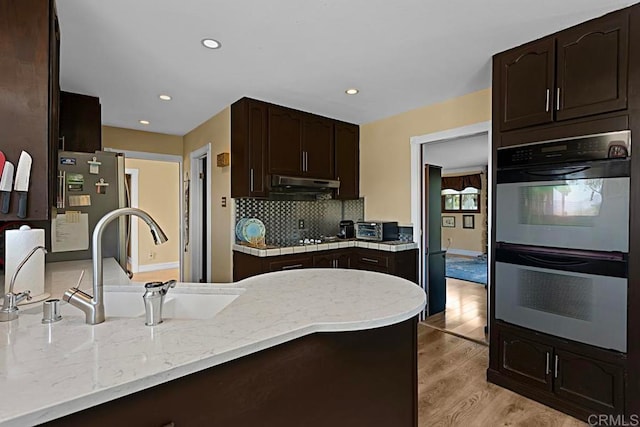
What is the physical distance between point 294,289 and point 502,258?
1666 millimetres

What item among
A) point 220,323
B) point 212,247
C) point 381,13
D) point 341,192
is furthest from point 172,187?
point 220,323

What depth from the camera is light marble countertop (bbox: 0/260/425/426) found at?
2.29 ft

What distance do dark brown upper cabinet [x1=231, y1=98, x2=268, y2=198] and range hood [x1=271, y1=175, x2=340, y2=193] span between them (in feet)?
0.50

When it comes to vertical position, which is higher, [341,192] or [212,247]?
[341,192]

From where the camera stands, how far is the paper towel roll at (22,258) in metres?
1.42

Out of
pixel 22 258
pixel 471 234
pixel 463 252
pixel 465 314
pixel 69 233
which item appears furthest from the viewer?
pixel 463 252

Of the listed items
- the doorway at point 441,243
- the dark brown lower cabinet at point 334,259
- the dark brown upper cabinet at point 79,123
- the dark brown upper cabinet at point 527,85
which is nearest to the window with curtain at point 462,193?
the doorway at point 441,243

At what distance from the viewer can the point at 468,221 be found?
8.60 m

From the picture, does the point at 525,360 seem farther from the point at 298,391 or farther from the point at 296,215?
the point at 296,215

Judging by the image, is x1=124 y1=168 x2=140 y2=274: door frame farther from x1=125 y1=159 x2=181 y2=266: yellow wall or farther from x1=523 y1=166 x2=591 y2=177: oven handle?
x1=523 y1=166 x2=591 y2=177: oven handle

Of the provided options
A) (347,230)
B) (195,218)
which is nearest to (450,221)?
(347,230)

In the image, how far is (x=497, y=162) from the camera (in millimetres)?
2365

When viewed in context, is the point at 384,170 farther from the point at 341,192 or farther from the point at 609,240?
the point at 609,240

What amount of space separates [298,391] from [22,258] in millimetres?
1375
